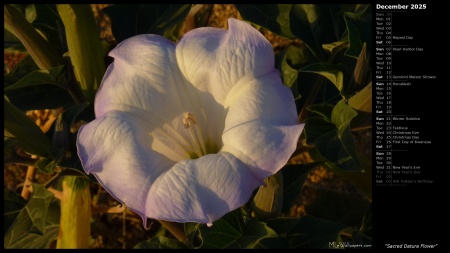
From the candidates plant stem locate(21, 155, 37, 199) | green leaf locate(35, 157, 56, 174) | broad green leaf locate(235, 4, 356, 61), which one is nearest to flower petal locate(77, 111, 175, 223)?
green leaf locate(35, 157, 56, 174)

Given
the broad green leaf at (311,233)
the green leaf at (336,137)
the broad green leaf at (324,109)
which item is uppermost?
the broad green leaf at (324,109)

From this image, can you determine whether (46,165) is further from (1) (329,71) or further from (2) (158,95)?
(1) (329,71)

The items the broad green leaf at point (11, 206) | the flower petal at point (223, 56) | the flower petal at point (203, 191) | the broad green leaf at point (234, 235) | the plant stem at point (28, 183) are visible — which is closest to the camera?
the flower petal at point (203, 191)

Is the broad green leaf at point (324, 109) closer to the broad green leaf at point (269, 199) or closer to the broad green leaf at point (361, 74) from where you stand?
the broad green leaf at point (361, 74)

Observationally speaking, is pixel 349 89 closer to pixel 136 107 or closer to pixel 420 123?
pixel 420 123

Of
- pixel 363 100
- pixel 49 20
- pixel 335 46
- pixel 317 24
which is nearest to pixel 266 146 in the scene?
pixel 363 100

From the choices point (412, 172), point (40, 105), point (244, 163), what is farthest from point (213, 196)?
point (40, 105)

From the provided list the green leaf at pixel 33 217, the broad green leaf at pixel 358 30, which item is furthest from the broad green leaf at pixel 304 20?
the green leaf at pixel 33 217

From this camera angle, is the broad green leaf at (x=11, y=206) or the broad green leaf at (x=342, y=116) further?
the broad green leaf at (x=11, y=206)
